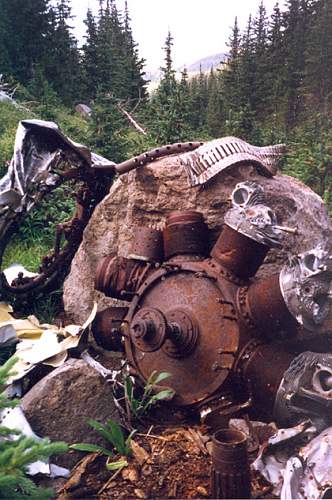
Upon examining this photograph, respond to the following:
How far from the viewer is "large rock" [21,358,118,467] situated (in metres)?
3.12

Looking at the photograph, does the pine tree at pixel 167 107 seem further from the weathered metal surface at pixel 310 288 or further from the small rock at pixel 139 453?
the small rock at pixel 139 453

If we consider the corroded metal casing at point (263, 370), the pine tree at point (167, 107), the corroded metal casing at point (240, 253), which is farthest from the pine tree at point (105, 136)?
the corroded metal casing at point (263, 370)

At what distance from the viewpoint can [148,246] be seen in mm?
3875

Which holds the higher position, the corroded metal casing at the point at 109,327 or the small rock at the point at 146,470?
the corroded metal casing at the point at 109,327

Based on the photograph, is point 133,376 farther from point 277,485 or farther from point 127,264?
point 277,485

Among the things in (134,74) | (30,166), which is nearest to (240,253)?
(30,166)

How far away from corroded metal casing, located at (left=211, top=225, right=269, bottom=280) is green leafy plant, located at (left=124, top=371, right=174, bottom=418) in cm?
71

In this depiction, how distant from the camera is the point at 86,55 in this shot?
1783cm

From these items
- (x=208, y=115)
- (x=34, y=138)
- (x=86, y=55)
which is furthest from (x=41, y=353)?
(x=86, y=55)

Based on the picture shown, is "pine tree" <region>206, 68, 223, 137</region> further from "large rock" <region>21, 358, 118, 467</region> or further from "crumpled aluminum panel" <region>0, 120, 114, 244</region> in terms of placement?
"large rock" <region>21, 358, 118, 467</region>

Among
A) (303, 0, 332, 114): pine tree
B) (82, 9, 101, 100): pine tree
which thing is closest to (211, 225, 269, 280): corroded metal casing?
(303, 0, 332, 114): pine tree

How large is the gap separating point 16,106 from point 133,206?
14836mm

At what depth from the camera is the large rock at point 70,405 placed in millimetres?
3125

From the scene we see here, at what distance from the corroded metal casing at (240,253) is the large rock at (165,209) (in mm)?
255
